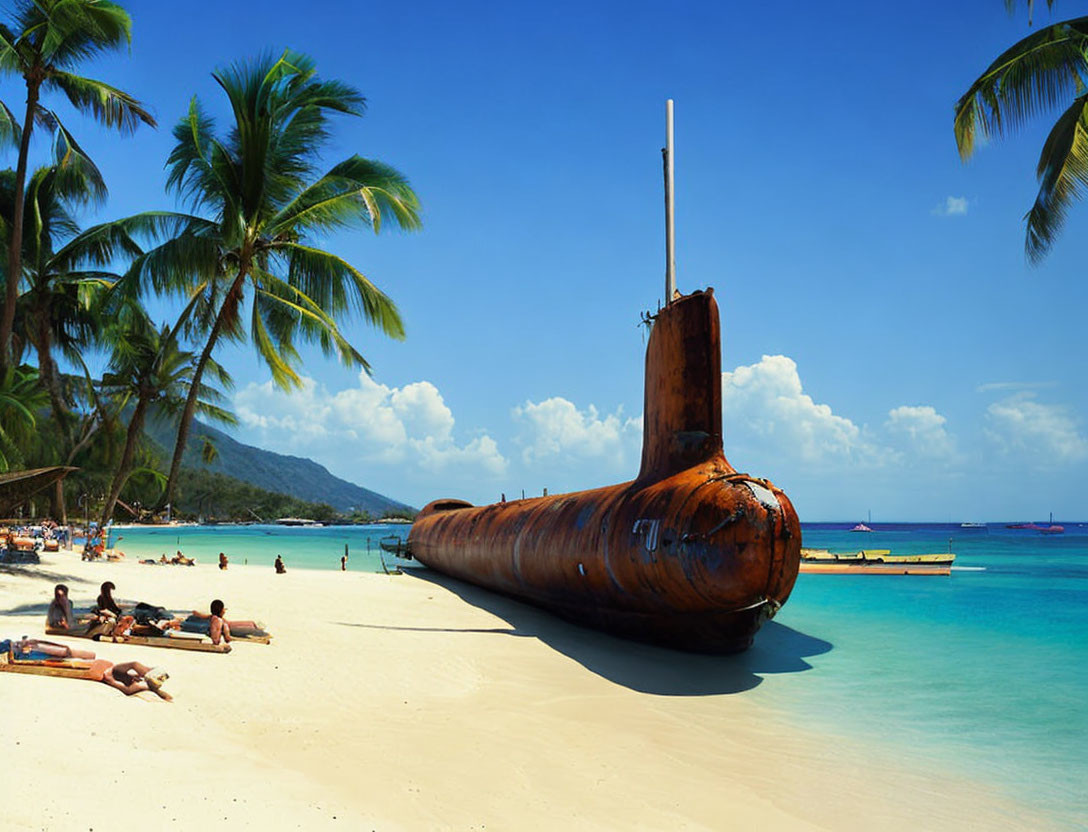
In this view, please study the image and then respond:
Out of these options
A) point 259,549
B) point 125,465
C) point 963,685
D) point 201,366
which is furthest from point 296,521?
point 963,685

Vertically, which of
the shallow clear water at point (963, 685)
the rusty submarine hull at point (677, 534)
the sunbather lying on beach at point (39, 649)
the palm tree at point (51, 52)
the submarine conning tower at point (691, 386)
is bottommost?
the shallow clear water at point (963, 685)

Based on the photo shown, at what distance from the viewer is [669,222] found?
1121cm

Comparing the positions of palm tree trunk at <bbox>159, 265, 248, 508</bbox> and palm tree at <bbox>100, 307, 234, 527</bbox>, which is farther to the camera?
palm tree at <bbox>100, 307, 234, 527</bbox>

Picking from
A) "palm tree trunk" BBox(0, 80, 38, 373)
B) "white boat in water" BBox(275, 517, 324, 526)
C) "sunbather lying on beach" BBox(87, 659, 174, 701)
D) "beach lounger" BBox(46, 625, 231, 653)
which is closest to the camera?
"sunbather lying on beach" BBox(87, 659, 174, 701)

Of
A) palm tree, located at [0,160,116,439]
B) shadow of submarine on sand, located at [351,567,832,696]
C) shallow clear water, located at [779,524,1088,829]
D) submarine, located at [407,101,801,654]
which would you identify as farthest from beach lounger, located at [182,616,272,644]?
palm tree, located at [0,160,116,439]

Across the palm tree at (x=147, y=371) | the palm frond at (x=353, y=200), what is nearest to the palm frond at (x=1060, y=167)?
the palm frond at (x=353, y=200)

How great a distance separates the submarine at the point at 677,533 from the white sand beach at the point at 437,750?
68cm

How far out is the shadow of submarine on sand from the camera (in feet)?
24.6

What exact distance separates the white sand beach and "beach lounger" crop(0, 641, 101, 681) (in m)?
0.15

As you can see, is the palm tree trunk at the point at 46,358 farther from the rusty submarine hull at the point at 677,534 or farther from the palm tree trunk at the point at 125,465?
the rusty submarine hull at the point at 677,534

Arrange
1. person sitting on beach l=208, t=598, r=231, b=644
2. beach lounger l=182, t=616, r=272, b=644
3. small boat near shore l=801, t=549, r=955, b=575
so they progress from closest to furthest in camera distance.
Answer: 1. person sitting on beach l=208, t=598, r=231, b=644
2. beach lounger l=182, t=616, r=272, b=644
3. small boat near shore l=801, t=549, r=955, b=575

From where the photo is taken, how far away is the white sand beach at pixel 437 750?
3.83m

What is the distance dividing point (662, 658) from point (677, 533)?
5.59 ft

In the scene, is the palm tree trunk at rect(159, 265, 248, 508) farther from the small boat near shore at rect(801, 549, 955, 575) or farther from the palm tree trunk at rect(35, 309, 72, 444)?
the small boat near shore at rect(801, 549, 955, 575)
